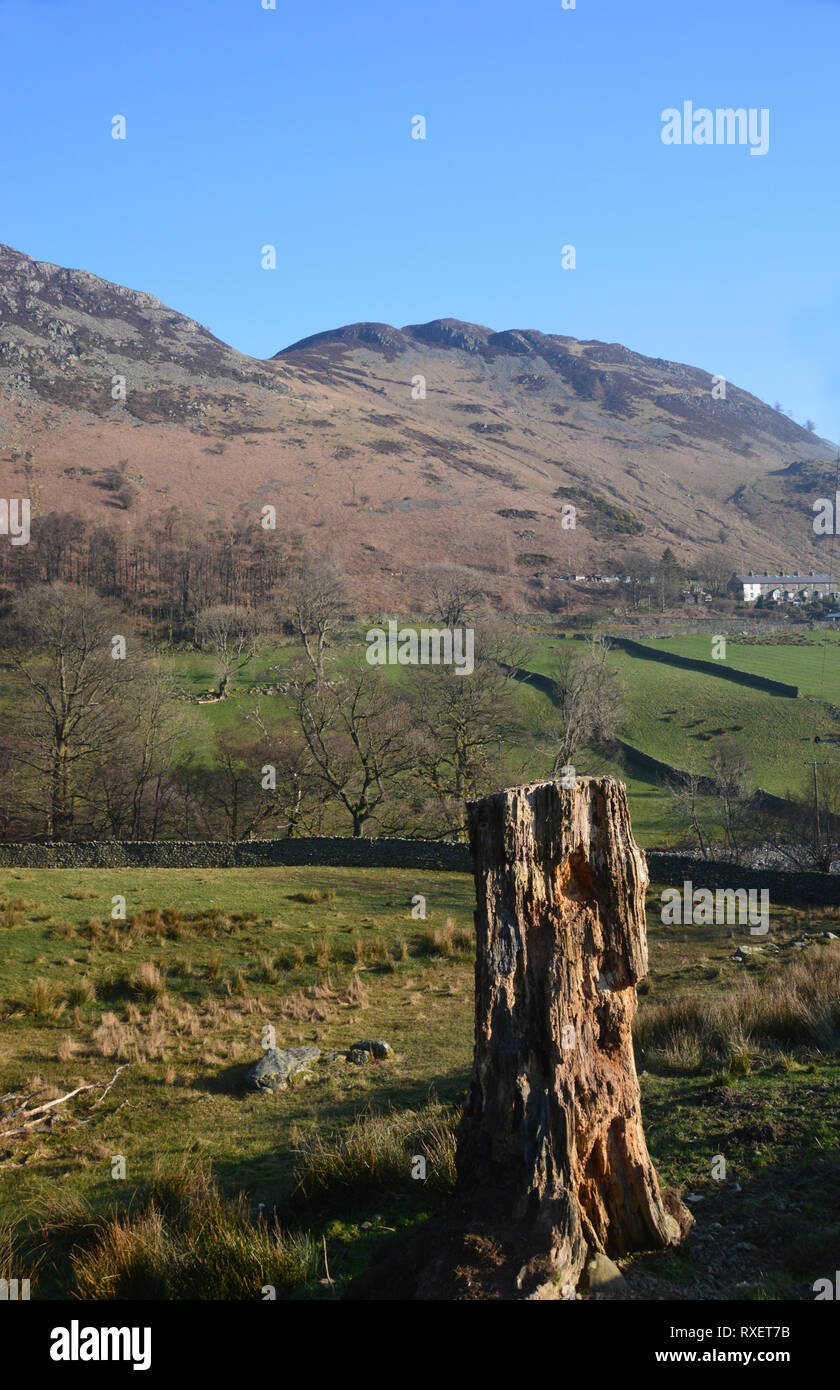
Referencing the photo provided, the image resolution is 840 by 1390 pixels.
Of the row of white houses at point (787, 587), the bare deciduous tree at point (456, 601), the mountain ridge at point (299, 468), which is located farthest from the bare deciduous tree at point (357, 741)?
the row of white houses at point (787, 587)

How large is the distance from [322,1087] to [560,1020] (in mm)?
6845

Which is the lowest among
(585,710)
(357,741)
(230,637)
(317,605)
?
(357,741)

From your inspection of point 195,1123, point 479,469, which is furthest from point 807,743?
point 479,469

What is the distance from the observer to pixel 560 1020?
16.1 feet

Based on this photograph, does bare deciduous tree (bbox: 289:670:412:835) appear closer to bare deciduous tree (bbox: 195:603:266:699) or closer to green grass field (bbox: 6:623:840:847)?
green grass field (bbox: 6:623:840:847)

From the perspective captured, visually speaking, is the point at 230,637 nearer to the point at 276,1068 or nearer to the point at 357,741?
the point at 357,741

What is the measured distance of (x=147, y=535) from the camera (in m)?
98.5

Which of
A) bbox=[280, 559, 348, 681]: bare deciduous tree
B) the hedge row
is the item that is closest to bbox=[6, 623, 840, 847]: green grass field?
bbox=[280, 559, 348, 681]: bare deciduous tree

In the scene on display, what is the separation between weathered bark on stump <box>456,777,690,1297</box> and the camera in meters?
4.82

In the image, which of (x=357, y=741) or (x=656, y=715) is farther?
(x=656, y=715)

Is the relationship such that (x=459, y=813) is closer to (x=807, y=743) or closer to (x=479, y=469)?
(x=807, y=743)

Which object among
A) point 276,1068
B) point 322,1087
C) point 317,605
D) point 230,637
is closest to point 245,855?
point 276,1068

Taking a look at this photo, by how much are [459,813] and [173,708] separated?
Result: 54.2 ft
